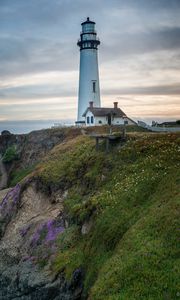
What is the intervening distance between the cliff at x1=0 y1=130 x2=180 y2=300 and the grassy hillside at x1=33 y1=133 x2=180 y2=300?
73 mm

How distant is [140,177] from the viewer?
4206 centimetres

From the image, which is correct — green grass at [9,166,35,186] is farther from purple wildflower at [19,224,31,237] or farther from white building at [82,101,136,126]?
purple wildflower at [19,224,31,237]

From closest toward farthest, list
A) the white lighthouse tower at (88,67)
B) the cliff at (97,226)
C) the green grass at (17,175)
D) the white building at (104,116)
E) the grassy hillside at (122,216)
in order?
1. the grassy hillside at (122,216)
2. the cliff at (97,226)
3. the green grass at (17,175)
4. the white building at (104,116)
5. the white lighthouse tower at (88,67)

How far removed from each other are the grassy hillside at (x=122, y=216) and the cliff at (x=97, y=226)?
7cm

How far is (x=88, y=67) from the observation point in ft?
294

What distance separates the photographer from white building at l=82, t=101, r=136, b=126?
87500mm

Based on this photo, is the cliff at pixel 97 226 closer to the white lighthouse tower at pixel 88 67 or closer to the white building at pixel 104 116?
the white building at pixel 104 116

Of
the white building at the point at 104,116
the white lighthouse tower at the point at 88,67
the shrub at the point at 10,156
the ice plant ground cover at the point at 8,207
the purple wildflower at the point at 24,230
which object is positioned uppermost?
the white lighthouse tower at the point at 88,67

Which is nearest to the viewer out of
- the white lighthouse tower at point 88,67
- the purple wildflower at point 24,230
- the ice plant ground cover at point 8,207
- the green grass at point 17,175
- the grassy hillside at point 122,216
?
the grassy hillside at point 122,216

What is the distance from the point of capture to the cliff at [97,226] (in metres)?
28.5

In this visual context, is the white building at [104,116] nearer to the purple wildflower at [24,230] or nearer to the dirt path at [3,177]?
the dirt path at [3,177]

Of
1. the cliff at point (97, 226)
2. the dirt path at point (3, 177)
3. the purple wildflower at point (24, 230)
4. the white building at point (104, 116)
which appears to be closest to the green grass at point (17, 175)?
the dirt path at point (3, 177)

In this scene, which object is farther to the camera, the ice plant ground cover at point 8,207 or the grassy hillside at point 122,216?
the ice plant ground cover at point 8,207

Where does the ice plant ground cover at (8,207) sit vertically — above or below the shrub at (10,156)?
below
